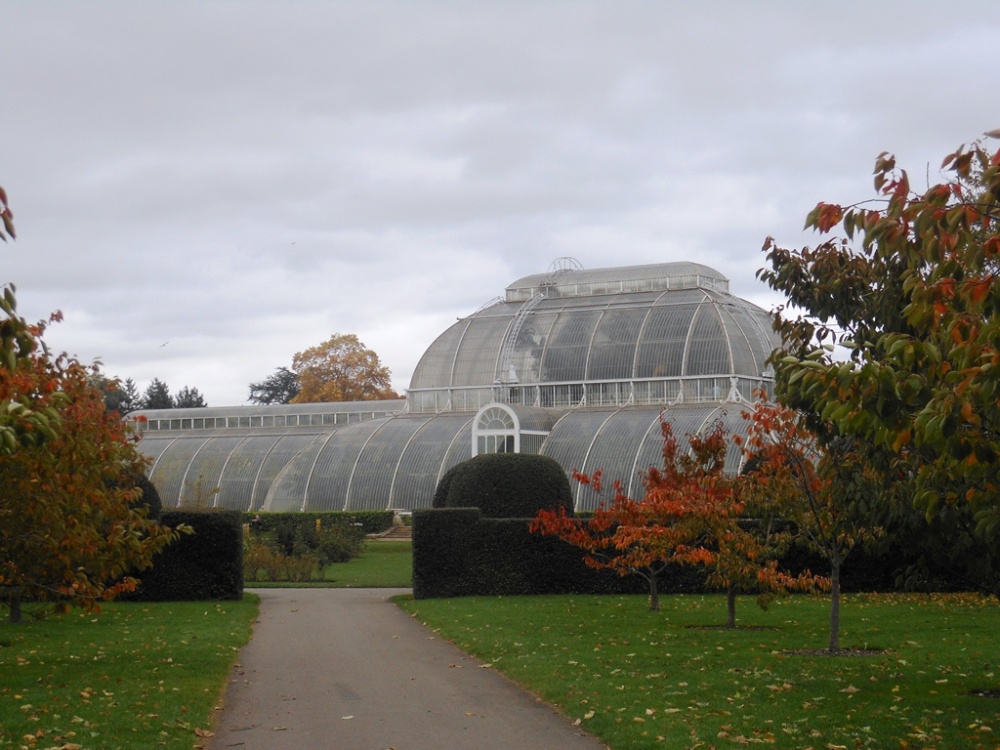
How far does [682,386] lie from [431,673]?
38.3 m

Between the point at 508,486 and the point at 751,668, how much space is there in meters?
15.4

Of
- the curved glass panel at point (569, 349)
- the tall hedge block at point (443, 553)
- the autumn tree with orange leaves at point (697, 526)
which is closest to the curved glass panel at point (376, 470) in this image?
the curved glass panel at point (569, 349)

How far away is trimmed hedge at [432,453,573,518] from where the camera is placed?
29.7 metres

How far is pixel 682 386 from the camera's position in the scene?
52344 millimetres

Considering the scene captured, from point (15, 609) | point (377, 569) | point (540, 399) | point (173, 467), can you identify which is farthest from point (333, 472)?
point (15, 609)

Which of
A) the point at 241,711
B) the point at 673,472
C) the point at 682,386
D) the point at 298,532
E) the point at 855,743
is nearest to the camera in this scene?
the point at 855,743

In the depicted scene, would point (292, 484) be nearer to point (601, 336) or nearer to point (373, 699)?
point (601, 336)

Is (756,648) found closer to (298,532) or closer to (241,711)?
(241,711)

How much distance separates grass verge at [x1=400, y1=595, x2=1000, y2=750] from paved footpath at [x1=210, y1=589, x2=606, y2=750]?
1.57 feet

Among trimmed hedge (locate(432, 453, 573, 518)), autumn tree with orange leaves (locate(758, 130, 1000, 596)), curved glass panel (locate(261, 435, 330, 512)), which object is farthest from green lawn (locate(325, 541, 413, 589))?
autumn tree with orange leaves (locate(758, 130, 1000, 596))

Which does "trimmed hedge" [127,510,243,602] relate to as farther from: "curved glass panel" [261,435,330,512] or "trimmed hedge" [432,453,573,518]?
"curved glass panel" [261,435,330,512]

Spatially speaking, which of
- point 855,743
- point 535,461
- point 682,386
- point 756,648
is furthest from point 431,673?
point 682,386

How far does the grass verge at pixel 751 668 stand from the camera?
35.0 ft

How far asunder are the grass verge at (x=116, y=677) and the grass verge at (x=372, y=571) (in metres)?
8.30
